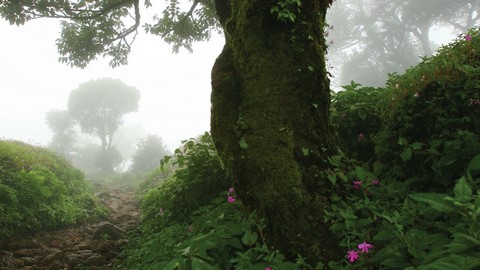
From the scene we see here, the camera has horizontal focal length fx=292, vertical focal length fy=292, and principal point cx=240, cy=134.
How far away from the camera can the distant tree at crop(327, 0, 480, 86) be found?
29.5m

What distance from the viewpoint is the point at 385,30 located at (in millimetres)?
34875

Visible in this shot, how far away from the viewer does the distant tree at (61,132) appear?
128 ft

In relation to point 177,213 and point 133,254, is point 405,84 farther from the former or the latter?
point 133,254

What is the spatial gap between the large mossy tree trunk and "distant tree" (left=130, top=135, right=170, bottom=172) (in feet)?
87.1

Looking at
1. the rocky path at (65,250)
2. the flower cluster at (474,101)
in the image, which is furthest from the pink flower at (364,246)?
the rocky path at (65,250)

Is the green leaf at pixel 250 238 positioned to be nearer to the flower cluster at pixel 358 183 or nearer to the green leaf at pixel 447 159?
the flower cluster at pixel 358 183

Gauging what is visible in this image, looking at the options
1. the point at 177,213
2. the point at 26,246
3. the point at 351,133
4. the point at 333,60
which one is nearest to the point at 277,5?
the point at 351,133

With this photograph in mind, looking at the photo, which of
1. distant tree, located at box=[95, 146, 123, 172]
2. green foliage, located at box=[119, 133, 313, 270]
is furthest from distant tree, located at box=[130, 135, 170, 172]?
green foliage, located at box=[119, 133, 313, 270]

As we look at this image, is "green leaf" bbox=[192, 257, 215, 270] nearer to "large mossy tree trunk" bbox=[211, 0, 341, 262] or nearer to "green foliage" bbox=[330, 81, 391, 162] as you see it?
"large mossy tree trunk" bbox=[211, 0, 341, 262]

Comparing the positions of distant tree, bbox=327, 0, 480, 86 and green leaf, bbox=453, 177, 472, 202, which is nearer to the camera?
green leaf, bbox=453, 177, 472, 202

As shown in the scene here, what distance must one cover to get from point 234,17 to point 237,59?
1.59 feet

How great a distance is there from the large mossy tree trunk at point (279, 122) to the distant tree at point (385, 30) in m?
33.6

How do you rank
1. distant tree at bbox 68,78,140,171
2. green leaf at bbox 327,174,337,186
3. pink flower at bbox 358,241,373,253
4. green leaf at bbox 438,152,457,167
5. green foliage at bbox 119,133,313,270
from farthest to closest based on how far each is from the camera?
distant tree at bbox 68,78,140,171, green leaf at bbox 327,174,337,186, green leaf at bbox 438,152,457,167, green foliage at bbox 119,133,313,270, pink flower at bbox 358,241,373,253

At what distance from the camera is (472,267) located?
1.26 metres
